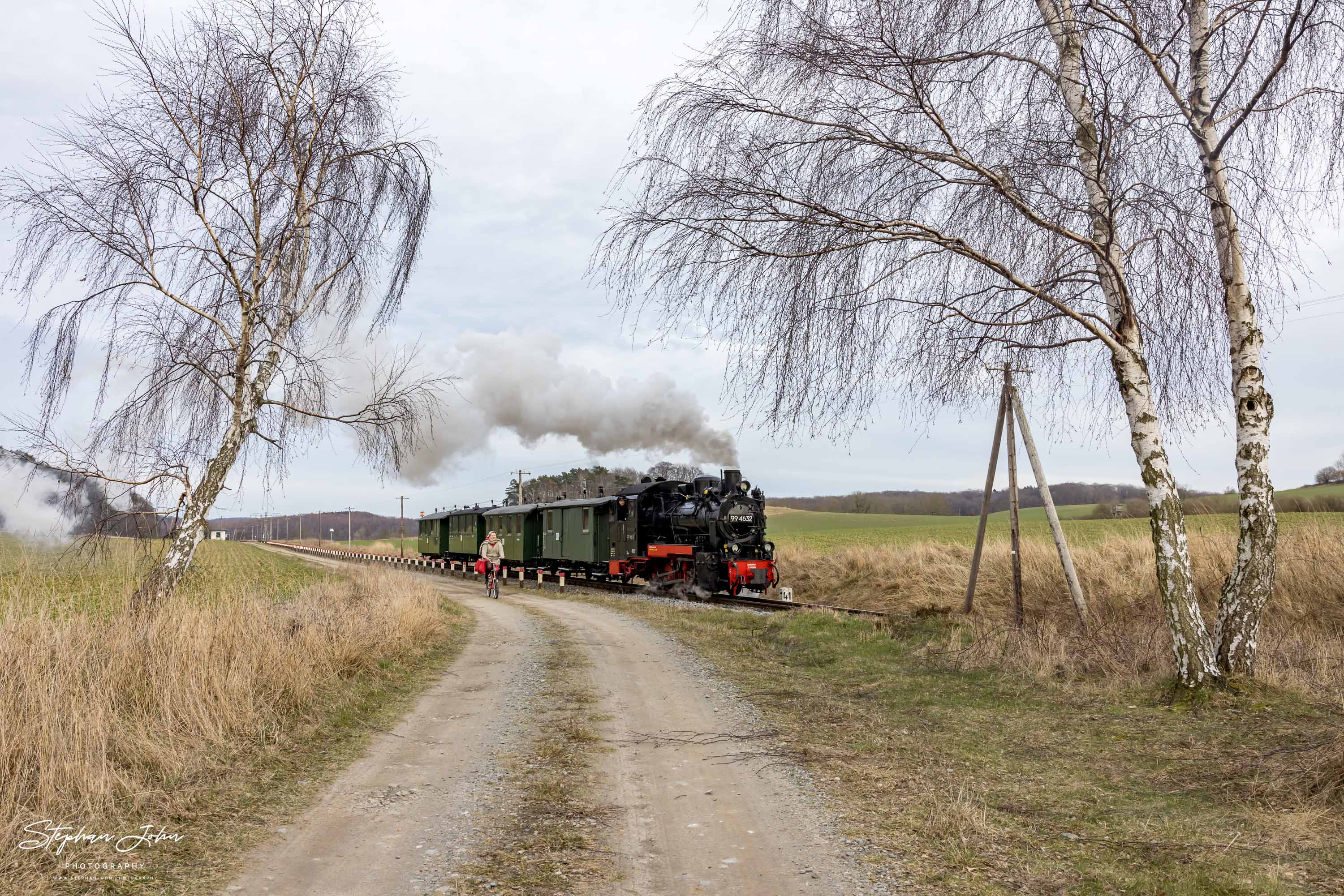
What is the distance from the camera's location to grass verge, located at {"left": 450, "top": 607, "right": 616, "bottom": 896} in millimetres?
3520

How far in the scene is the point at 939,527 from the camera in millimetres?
41250

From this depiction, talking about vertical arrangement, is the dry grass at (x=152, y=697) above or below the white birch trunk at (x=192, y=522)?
below

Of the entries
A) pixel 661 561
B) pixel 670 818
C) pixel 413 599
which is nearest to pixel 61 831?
pixel 670 818

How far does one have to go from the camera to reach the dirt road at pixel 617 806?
3545mm

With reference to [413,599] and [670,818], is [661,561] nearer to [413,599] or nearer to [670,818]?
[413,599]

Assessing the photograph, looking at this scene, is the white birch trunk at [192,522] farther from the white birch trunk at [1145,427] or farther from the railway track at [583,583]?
the railway track at [583,583]

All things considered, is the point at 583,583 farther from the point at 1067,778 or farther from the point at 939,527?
the point at 939,527

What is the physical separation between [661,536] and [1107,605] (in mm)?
11663

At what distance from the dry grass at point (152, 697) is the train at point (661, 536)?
10.1m

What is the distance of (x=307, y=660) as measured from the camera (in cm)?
727

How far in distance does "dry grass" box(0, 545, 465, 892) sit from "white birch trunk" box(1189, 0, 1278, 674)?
707cm

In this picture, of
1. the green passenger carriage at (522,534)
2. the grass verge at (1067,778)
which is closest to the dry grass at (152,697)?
the grass verge at (1067,778)

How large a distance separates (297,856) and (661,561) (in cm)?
1740

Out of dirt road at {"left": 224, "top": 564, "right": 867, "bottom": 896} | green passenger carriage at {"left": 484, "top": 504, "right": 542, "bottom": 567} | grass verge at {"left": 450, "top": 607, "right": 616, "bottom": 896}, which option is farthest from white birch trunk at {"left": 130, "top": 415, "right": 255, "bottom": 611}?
green passenger carriage at {"left": 484, "top": 504, "right": 542, "bottom": 567}
